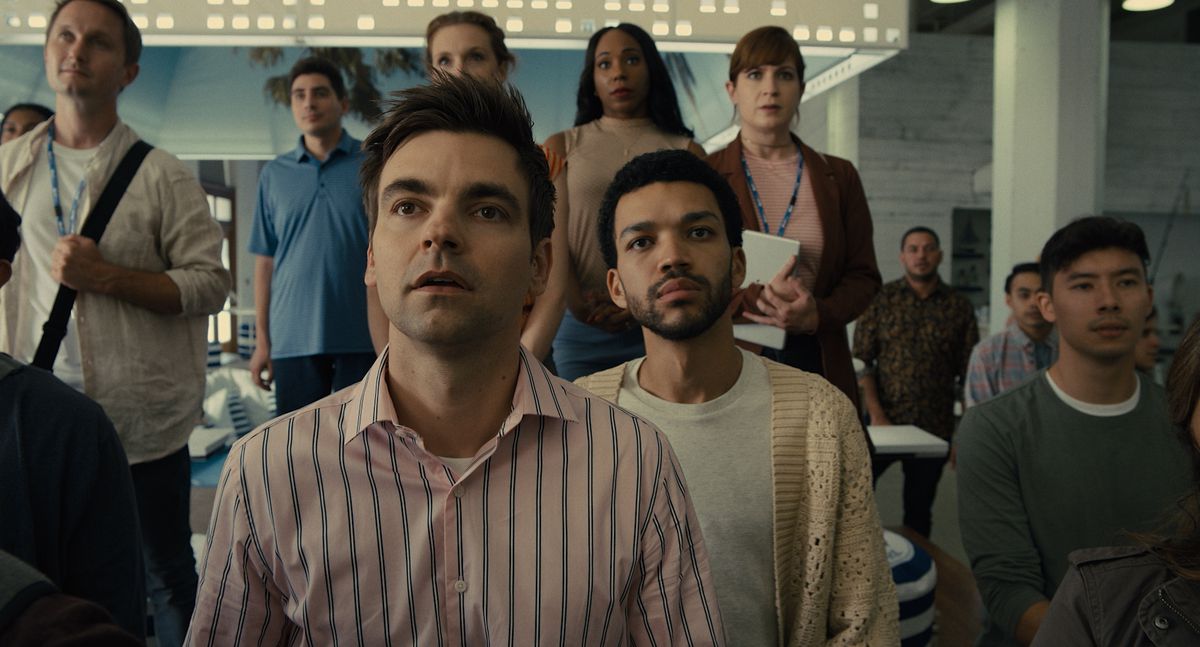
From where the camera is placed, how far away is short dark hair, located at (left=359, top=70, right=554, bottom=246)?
4.53 feet

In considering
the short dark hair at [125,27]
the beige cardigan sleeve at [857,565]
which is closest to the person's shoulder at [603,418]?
the beige cardigan sleeve at [857,565]

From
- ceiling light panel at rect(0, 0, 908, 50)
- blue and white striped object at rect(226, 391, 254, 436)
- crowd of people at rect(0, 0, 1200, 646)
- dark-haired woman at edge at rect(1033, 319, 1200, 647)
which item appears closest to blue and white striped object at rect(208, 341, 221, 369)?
blue and white striped object at rect(226, 391, 254, 436)

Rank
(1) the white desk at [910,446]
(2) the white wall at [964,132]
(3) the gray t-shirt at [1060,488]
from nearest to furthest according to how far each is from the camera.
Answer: (3) the gray t-shirt at [1060,488], (1) the white desk at [910,446], (2) the white wall at [964,132]

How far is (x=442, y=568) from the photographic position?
1.22 m

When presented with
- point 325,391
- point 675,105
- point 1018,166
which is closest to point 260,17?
point 325,391

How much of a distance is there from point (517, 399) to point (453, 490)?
6.1 inches

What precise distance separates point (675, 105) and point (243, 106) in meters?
8.54

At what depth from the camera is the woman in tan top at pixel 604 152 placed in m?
2.51

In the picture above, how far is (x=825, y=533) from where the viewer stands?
173 cm

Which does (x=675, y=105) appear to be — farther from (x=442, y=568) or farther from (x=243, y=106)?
(x=243, y=106)

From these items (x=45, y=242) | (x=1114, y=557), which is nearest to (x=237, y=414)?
(x=45, y=242)

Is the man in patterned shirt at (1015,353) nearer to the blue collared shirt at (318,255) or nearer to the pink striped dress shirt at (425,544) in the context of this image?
the blue collared shirt at (318,255)

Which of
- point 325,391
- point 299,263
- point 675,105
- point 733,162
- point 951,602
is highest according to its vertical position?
point 675,105

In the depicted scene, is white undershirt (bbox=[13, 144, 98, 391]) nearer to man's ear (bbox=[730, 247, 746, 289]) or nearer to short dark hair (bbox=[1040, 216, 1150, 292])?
man's ear (bbox=[730, 247, 746, 289])
